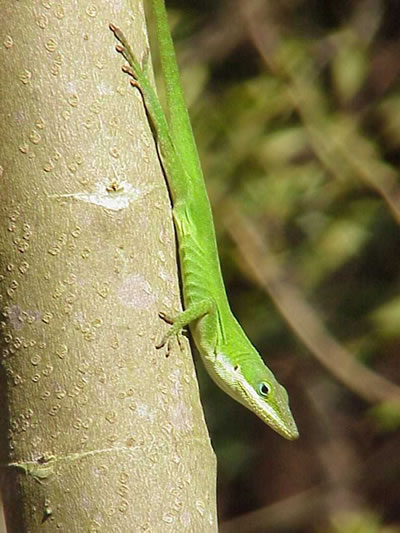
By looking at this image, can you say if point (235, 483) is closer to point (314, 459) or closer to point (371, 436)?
point (314, 459)

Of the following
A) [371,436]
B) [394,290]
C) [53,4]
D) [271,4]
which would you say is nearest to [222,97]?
[271,4]

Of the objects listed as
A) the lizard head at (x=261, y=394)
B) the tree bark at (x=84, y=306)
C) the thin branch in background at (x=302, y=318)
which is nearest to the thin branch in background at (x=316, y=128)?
the thin branch in background at (x=302, y=318)

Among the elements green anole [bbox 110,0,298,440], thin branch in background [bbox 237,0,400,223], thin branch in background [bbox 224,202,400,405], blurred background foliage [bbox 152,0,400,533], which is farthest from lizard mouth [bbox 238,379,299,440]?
thin branch in background [bbox 237,0,400,223]

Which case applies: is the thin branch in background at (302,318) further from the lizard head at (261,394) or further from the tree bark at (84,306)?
the tree bark at (84,306)

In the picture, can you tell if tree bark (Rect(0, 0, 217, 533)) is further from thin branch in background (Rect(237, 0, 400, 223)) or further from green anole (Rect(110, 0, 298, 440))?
thin branch in background (Rect(237, 0, 400, 223))

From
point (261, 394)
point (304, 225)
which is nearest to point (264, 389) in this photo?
point (261, 394)
